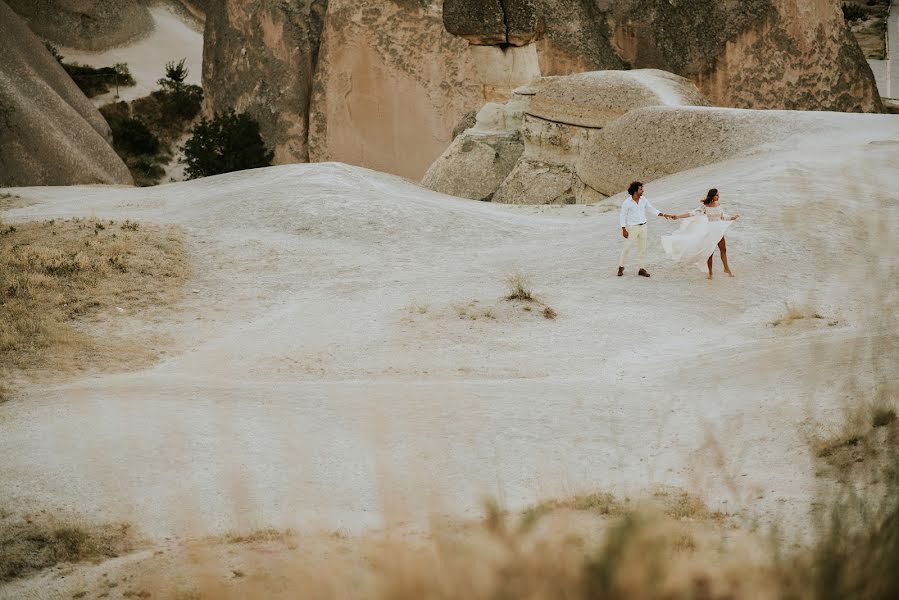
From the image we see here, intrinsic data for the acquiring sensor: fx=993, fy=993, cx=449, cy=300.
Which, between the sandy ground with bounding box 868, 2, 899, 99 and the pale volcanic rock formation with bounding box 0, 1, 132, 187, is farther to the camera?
the sandy ground with bounding box 868, 2, 899, 99

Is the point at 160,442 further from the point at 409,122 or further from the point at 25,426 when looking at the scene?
the point at 409,122

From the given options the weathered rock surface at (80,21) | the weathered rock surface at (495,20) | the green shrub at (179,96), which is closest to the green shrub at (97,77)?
the green shrub at (179,96)

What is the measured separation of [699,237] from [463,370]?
328 centimetres

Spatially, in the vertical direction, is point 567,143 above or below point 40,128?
below

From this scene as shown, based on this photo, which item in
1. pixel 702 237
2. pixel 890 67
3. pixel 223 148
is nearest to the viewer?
pixel 702 237

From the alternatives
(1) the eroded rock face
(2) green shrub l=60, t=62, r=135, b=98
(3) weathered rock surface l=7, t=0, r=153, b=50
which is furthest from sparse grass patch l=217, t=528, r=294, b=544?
(3) weathered rock surface l=7, t=0, r=153, b=50

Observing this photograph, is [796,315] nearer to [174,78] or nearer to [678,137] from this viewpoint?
[678,137]

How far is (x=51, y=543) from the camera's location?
188 inches

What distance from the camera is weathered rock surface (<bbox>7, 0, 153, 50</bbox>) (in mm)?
31594

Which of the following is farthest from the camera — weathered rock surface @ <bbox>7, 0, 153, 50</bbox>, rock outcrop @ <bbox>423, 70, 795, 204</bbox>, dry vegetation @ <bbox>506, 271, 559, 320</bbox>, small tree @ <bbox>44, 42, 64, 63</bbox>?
weathered rock surface @ <bbox>7, 0, 153, 50</bbox>

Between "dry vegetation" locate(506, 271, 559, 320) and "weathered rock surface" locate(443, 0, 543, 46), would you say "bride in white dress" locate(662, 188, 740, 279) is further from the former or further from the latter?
"weathered rock surface" locate(443, 0, 543, 46)

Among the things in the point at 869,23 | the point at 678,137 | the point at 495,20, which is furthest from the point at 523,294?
the point at 869,23

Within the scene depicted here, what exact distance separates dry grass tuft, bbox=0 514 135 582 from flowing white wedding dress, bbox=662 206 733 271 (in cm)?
638

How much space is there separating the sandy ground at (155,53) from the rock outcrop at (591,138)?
16.4 m
